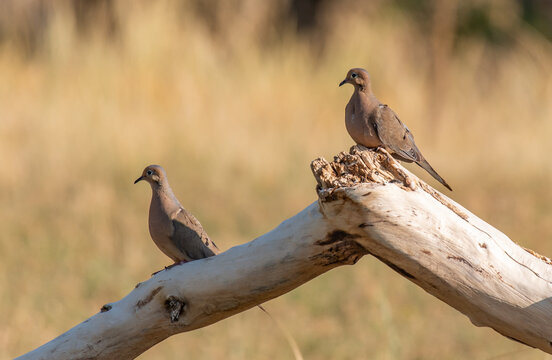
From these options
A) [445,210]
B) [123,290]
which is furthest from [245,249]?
[123,290]

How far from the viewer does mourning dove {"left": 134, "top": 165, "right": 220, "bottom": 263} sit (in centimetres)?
341

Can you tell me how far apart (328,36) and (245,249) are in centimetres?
1165

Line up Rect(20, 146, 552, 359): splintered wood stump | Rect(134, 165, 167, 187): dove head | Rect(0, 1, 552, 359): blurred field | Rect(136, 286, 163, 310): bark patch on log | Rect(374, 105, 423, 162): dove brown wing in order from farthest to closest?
Rect(0, 1, 552, 359): blurred field → Rect(134, 165, 167, 187): dove head → Rect(374, 105, 423, 162): dove brown wing → Rect(136, 286, 163, 310): bark patch on log → Rect(20, 146, 552, 359): splintered wood stump

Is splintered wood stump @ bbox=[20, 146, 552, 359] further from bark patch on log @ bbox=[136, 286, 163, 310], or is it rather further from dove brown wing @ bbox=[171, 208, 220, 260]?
dove brown wing @ bbox=[171, 208, 220, 260]

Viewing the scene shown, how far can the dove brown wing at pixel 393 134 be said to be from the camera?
11.1 ft

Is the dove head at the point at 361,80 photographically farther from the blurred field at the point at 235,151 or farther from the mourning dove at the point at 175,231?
the blurred field at the point at 235,151

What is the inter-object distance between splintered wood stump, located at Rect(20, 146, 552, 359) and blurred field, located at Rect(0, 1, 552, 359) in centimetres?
258

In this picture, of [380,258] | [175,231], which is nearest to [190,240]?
[175,231]

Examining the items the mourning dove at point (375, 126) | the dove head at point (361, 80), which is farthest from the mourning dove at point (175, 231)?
the dove head at point (361, 80)

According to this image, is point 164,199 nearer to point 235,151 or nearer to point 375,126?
point 375,126

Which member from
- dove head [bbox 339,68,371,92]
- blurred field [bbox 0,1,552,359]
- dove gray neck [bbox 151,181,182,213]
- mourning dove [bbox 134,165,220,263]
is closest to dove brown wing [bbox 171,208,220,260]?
mourning dove [bbox 134,165,220,263]

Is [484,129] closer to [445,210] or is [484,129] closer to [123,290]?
[123,290]

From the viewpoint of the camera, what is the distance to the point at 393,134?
11.2 feet

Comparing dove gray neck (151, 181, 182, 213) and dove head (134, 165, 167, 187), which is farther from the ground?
dove head (134, 165, 167, 187)
